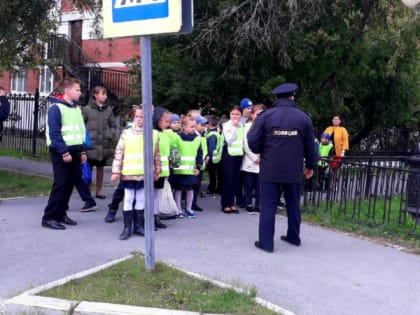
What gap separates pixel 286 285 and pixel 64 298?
2017 mm

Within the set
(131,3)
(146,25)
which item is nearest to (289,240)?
(146,25)

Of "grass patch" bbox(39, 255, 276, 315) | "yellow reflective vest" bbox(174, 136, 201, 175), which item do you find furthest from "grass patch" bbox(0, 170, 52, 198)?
"grass patch" bbox(39, 255, 276, 315)

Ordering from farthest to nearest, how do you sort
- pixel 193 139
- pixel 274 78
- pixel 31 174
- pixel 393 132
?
pixel 393 132
pixel 31 174
pixel 274 78
pixel 193 139

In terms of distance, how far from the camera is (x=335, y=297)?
523 centimetres

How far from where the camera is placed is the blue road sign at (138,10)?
4832mm

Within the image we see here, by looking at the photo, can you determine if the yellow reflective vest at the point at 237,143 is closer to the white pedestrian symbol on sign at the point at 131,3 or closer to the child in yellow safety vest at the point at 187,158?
the child in yellow safety vest at the point at 187,158

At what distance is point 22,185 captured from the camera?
1136cm

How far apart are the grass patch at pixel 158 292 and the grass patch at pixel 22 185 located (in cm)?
541

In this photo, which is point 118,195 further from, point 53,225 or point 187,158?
point 187,158

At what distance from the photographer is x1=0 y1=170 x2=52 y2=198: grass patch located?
10.4 metres

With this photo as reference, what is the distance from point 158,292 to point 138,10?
2.40 metres

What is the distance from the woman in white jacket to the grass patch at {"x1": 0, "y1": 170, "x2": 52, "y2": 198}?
12.2 ft

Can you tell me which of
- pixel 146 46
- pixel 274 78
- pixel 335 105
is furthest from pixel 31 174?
pixel 146 46

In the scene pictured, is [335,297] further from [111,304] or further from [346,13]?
[346,13]
